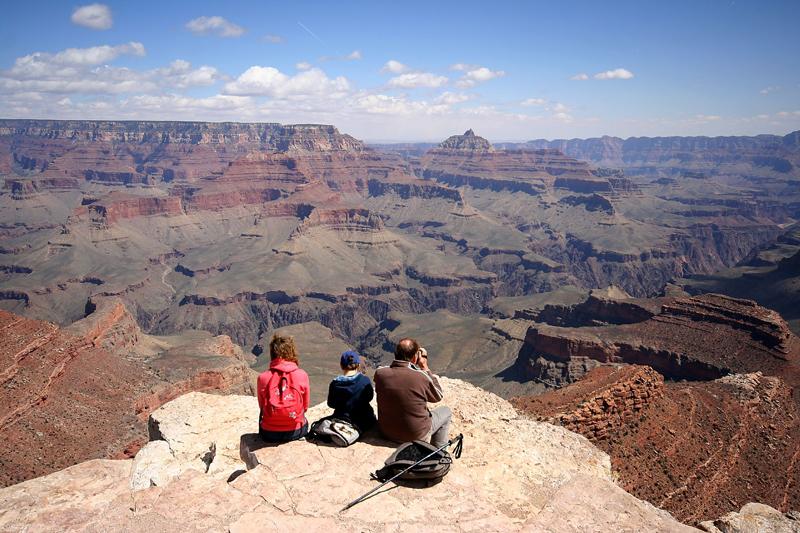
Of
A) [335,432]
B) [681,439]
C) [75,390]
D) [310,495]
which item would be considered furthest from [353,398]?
[75,390]

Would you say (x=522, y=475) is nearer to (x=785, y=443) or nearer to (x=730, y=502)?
(x=730, y=502)

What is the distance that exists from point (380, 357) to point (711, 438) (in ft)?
314

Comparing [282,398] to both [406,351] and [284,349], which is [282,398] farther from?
[406,351]

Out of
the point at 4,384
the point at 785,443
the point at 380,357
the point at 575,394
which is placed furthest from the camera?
the point at 380,357

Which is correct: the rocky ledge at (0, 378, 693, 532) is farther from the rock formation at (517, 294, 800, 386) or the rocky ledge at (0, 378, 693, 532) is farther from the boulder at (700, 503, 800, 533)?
the rock formation at (517, 294, 800, 386)

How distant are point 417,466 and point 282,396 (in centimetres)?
381

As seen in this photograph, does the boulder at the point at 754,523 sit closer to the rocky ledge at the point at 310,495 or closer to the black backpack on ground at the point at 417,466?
the rocky ledge at the point at 310,495

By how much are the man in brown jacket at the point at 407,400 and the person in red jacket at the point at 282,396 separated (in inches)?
80.2

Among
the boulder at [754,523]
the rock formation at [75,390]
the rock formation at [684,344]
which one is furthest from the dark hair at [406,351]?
the rock formation at [684,344]

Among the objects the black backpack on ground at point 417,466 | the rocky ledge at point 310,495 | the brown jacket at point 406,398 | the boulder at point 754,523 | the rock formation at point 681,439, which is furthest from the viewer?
the rock formation at point 681,439

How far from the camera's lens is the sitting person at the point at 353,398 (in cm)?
1272

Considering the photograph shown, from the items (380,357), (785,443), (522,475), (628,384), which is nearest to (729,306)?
(785,443)

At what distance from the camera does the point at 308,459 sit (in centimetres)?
1152

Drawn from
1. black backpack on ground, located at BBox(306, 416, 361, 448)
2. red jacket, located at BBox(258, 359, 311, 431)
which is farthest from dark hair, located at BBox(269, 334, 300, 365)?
black backpack on ground, located at BBox(306, 416, 361, 448)
